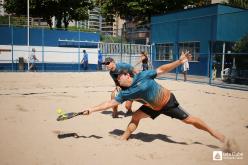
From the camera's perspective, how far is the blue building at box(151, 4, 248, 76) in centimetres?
2111

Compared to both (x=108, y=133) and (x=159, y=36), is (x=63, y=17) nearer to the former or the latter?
(x=159, y=36)

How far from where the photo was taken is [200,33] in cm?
2325

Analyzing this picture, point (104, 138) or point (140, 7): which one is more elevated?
point (140, 7)

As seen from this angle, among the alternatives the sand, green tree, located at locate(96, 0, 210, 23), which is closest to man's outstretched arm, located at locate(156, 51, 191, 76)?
the sand

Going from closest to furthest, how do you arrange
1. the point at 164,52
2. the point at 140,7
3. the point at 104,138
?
the point at 104,138 < the point at 164,52 < the point at 140,7

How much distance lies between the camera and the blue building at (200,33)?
69.3 ft

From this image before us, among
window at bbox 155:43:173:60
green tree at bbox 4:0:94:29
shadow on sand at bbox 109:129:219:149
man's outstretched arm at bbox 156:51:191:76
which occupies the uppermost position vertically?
green tree at bbox 4:0:94:29

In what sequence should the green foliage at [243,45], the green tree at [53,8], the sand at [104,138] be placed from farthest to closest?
the green tree at [53,8]
the green foliage at [243,45]
the sand at [104,138]

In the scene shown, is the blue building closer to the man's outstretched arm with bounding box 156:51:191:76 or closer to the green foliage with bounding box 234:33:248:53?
the green foliage with bounding box 234:33:248:53

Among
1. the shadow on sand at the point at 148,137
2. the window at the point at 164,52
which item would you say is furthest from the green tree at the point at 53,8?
the shadow on sand at the point at 148,137

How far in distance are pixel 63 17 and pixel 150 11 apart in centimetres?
1046

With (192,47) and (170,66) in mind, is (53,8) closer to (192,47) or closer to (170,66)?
(192,47)

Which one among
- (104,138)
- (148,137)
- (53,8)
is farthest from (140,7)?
(104,138)

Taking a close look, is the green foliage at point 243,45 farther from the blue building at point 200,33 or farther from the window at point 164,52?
the window at point 164,52
